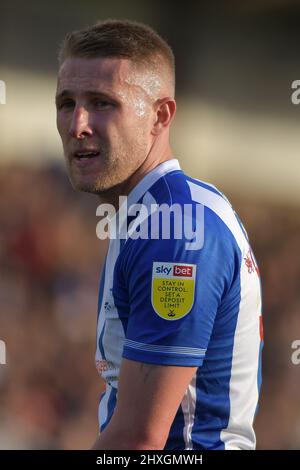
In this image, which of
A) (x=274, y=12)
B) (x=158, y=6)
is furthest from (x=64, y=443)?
(x=274, y=12)

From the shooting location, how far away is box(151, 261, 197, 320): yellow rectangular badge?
2.61m

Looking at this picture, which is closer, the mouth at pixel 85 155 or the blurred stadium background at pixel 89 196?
the mouth at pixel 85 155

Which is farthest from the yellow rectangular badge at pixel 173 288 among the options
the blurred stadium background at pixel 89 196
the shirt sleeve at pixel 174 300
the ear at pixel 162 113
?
the blurred stadium background at pixel 89 196

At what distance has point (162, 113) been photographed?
10.6 feet

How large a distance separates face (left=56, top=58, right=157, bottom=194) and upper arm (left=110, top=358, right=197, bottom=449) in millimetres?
760

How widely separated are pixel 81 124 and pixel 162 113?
34cm

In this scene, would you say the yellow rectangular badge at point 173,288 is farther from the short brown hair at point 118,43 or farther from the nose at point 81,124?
the short brown hair at point 118,43

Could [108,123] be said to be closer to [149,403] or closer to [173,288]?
[173,288]

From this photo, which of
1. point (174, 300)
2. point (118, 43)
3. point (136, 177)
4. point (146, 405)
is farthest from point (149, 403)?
point (118, 43)

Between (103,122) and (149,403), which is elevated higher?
(103,122)

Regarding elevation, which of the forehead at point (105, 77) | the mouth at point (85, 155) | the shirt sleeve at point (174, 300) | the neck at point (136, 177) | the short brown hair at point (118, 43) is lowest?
the shirt sleeve at point (174, 300)

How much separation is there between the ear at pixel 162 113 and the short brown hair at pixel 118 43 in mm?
135

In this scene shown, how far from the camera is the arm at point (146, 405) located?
256 centimetres

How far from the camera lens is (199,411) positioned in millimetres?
2762
